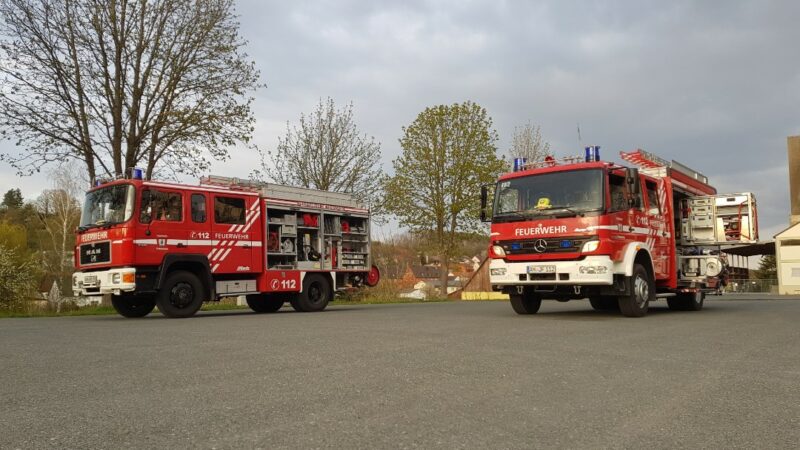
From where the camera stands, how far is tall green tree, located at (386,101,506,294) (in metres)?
33.4

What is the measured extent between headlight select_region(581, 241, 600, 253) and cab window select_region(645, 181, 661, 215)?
2.19m

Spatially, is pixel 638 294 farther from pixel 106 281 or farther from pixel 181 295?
pixel 106 281

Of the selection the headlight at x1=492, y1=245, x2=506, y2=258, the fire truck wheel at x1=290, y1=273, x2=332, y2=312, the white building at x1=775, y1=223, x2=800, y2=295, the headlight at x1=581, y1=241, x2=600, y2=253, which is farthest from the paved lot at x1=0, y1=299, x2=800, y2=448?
the white building at x1=775, y1=223, x2=800, y2=295

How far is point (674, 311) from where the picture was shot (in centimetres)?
1442

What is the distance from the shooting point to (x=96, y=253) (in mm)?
12953

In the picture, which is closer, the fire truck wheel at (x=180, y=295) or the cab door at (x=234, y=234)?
the fire truck wheel at (x=180, y=295)

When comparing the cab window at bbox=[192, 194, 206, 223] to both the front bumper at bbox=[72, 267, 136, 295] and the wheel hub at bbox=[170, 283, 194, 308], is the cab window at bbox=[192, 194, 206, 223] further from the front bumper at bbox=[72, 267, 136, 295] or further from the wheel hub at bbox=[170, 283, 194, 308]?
the front bumper at bbox=[72, 267, 136, 295]

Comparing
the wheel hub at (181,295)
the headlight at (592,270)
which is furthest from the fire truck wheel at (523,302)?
the wheel hub at (181,295)

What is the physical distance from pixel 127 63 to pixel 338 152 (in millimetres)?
13035

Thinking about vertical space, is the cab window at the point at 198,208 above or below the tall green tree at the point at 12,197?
below

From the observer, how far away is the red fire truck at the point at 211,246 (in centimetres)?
1266

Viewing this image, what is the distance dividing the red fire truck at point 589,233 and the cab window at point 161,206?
6.23 m

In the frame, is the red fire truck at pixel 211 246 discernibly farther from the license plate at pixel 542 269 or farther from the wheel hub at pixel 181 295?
the license plate at pixel 542 269

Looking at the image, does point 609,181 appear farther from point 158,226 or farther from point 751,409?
point 158,226
